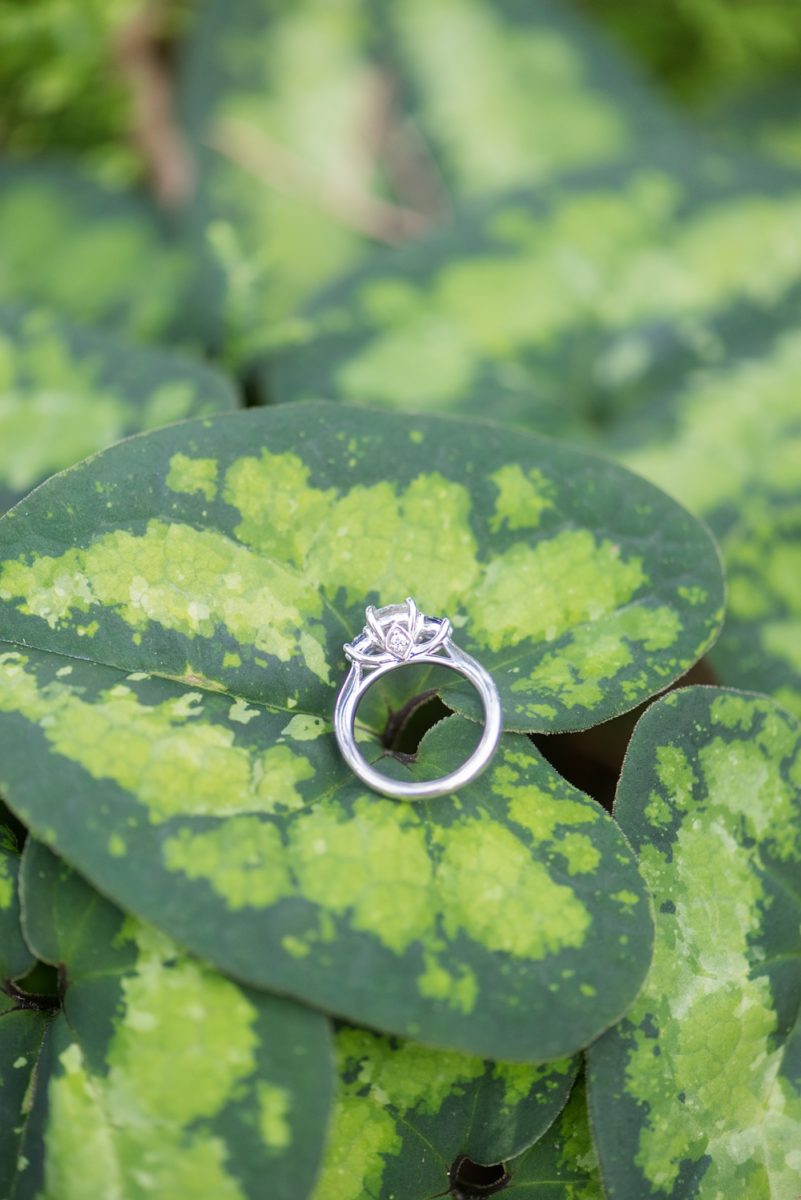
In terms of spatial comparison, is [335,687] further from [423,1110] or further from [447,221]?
[447,221]

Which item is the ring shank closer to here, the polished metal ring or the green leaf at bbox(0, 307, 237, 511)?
the polished metal ring

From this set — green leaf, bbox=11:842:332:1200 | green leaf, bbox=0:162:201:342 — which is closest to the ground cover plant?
green leaf, bbox=11:842:332:1200

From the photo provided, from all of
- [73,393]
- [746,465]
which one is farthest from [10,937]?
[746,465]

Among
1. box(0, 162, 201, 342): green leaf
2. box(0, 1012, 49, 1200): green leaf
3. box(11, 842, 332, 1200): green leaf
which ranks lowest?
box(0, 1012, 49, 1200): green leaf

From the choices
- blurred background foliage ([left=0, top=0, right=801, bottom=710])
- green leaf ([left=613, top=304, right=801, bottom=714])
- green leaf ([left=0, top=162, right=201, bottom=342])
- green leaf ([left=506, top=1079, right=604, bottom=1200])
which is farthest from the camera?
green leaf ([left=0, top=162, right=201, bottom=342])

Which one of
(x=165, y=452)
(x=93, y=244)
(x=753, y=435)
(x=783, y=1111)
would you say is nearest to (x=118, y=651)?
(x=165, y=452)

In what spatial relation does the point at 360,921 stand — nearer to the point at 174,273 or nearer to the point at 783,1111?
the point at 783,1111

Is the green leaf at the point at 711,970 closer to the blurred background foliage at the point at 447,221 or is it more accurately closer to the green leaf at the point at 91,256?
the blurred background foliage at the point at 447,221
